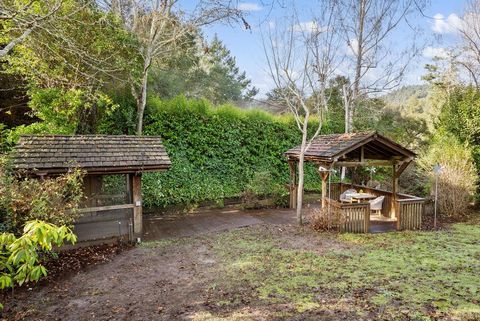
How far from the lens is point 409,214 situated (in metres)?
9.59

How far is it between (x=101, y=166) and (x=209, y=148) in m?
5.91

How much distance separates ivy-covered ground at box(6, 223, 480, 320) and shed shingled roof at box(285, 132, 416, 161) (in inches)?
107

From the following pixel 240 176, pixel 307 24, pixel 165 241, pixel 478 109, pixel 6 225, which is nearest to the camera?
pixel 6 225

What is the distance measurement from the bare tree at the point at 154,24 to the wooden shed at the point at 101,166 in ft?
10.1

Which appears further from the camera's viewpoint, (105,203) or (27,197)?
(105,203)

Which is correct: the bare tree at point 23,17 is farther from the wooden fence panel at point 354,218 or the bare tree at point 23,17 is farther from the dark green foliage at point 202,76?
the wooden fence panel at point 354,218

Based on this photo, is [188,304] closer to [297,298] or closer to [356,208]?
[297,298]

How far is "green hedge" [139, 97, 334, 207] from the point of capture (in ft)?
40.9

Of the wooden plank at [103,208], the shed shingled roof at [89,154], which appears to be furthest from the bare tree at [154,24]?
the wooden plank at [103,208]

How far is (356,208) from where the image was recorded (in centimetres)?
915

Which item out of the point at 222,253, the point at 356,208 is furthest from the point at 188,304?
the point at 356,208

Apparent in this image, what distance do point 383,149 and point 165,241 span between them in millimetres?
7596

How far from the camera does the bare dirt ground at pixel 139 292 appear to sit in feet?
15.1

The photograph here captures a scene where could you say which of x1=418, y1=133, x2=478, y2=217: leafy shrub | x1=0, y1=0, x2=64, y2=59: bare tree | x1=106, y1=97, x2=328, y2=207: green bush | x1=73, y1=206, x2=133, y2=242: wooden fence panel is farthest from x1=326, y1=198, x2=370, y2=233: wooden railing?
x1=0, y1=0, x2=64, y2=59: bare tree
